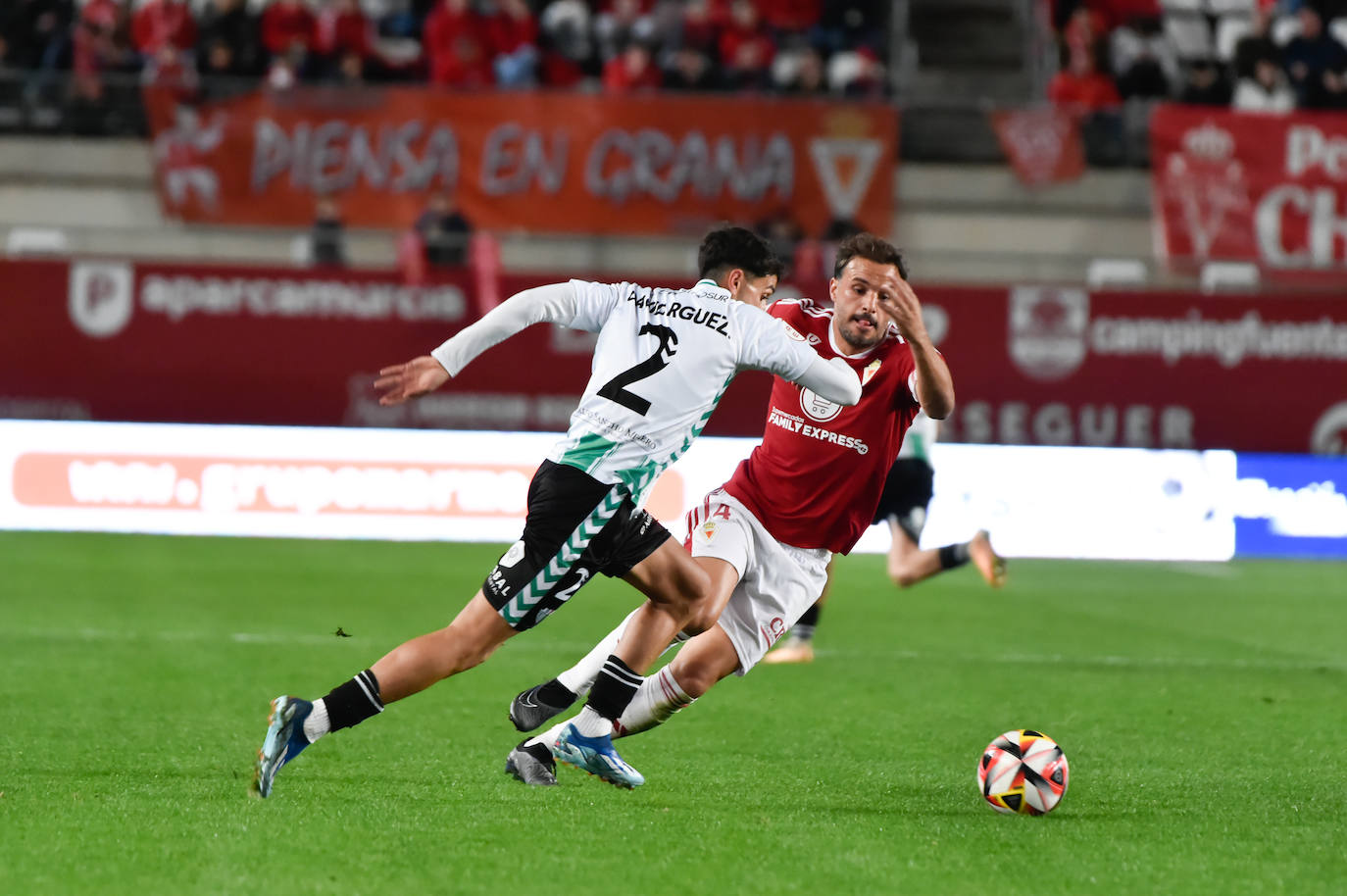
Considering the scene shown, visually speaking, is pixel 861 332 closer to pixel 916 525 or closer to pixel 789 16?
pixel 916 525

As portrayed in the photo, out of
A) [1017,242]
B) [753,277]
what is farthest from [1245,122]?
[753,277]

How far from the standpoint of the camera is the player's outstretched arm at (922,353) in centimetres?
571

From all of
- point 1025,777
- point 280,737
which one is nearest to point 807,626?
point 1025,777

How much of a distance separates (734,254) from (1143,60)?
47.9 ft

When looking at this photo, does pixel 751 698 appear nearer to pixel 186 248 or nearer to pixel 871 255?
pixel 871 255

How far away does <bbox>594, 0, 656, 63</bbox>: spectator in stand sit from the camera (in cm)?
1886

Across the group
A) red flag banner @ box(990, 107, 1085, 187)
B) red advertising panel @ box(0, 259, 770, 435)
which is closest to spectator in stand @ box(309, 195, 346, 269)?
red advertising panel @ box(0, 259, 770, 435)

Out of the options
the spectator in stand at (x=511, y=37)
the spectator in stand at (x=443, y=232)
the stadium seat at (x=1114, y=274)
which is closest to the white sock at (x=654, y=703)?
the spectator in stand at (x=443, y=232)

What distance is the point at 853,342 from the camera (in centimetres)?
651

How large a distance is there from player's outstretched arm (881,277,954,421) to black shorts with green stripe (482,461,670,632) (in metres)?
1.03

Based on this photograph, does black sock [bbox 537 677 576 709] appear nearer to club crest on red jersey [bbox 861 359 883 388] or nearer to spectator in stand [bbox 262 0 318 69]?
club crest on red jersey [bbox 861 359 883 388]

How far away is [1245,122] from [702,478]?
678 cm

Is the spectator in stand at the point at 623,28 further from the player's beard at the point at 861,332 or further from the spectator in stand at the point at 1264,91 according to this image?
the player's beard at the point at 861,332

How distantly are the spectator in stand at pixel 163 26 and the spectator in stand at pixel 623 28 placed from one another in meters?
4.34
